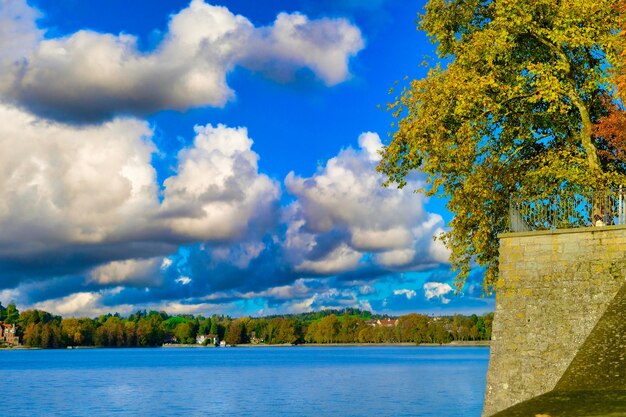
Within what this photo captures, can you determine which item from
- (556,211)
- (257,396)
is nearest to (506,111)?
(556,211)

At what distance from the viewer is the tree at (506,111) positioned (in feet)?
88.1

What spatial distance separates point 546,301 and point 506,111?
8930mm

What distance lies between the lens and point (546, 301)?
22312 mm

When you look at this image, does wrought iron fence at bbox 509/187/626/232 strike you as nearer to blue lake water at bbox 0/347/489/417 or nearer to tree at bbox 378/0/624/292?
tree at bbox 378/0/624/292

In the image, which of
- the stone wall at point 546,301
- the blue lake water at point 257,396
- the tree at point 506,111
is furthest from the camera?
the blue lake water at point 257,396

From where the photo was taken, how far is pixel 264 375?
108 metres

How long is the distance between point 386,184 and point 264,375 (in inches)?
3182

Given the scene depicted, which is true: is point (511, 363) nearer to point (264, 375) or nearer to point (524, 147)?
point (524, 147)

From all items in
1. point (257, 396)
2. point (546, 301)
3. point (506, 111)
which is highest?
point (506, 111)

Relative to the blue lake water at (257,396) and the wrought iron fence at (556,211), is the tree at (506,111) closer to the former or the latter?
Answer: the wrought iron fence at (556,211)

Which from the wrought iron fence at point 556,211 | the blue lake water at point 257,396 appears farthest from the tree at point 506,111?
the blue lake water at point 257,396

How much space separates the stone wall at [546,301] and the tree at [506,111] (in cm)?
467

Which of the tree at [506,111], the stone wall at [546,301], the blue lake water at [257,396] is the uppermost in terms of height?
the tree at [506,111]

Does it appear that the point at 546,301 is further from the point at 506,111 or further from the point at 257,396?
the point at 257,396
